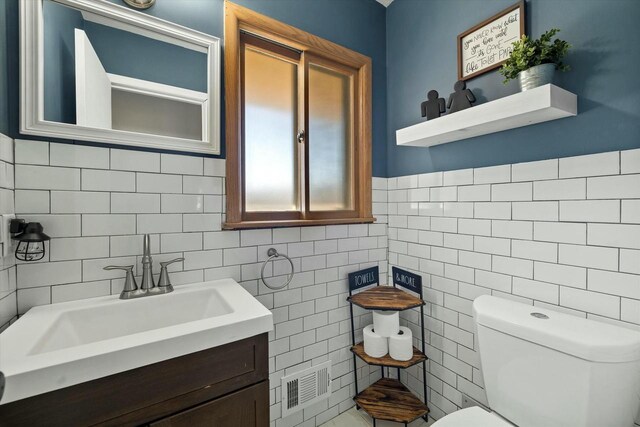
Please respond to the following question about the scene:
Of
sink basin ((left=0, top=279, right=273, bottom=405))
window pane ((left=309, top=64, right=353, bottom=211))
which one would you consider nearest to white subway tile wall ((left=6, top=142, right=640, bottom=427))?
sink basin ((left=0, top=279, right=273, bottom=405))

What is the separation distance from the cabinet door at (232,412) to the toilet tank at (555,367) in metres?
0.87

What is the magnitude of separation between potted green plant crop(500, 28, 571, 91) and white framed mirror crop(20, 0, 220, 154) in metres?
1.26

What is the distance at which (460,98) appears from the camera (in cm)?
138

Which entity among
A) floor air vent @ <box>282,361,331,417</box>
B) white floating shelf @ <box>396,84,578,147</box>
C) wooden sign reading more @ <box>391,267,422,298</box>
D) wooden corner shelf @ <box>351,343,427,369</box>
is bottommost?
floor air vent @ <box>282,361,331,417</box>

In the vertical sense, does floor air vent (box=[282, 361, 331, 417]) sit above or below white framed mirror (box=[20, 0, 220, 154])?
below

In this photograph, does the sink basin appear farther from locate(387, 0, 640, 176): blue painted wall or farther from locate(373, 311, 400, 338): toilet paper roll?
locate(387, 0, 640, 176): blue painted wall

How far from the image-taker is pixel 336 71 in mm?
1804

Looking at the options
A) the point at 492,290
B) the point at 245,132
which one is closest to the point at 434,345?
the point at 492,290

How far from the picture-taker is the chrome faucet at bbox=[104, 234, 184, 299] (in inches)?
43.4

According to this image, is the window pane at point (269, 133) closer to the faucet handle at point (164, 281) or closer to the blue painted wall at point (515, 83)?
the faucet handle at point (164, 281)

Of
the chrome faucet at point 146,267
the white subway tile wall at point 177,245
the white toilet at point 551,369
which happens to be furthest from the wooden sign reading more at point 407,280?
the chrome faucet at point 146,267

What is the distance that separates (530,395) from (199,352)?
3.69 feet

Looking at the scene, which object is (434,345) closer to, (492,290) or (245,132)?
(492,290)

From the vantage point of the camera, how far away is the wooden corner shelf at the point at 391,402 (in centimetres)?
148
